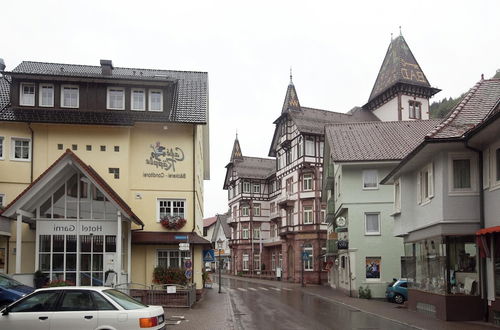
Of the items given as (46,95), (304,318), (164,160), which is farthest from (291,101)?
(304,318)

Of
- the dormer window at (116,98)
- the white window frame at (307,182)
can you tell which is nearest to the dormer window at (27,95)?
the dormer window at (116,98)

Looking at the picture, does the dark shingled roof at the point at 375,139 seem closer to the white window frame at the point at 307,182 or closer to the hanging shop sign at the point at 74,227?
the hanging shop sign at the point at 74,227

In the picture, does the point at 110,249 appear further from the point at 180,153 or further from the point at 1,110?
the point at 1,110

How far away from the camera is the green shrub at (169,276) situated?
2752 centimetres

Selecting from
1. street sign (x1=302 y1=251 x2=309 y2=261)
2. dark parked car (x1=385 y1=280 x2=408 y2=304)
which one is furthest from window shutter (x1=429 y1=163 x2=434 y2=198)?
street sign (x1=302 y1=251 x2=309 y2=261)

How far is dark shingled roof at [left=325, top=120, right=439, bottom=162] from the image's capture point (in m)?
34.1

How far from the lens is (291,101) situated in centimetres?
5716

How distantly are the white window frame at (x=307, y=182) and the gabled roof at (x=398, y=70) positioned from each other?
534 inches

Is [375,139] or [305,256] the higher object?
[375,139]

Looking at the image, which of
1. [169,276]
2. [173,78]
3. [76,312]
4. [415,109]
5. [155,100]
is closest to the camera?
[76,312]

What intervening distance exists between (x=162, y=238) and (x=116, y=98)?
7.59 meters

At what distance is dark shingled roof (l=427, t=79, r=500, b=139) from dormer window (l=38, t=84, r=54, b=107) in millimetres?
18983

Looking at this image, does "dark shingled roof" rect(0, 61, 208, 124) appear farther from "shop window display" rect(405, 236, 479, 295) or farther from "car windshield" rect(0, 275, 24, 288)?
"shop window display" rect(405, 236, 479, 295)

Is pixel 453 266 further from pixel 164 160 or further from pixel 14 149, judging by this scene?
pixel 14 149
